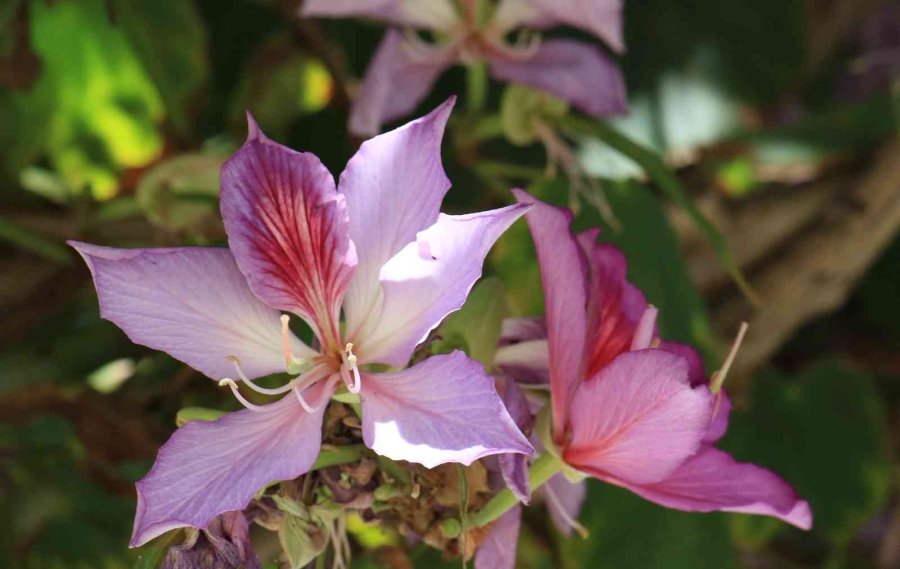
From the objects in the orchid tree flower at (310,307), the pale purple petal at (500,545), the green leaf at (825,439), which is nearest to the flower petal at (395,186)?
the orchid tree flower at (310,307)

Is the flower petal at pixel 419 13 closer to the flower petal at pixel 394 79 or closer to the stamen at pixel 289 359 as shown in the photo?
the flower petal at pixel 394 79

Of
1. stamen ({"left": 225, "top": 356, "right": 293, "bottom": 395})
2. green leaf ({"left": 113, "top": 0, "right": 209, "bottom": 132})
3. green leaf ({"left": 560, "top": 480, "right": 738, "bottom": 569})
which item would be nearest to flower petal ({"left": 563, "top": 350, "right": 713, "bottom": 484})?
stamen ({"left": 225, "top": 356, "right": 293, "bottom": 395})

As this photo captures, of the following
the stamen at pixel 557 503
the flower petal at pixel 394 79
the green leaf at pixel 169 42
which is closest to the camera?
the stamen at pixel 557 503

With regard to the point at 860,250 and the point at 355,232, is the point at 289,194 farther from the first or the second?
the point at 860,250

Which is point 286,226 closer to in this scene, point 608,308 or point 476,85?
point 608,308

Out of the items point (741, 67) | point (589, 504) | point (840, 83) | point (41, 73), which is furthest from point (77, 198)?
point (840, 83)
